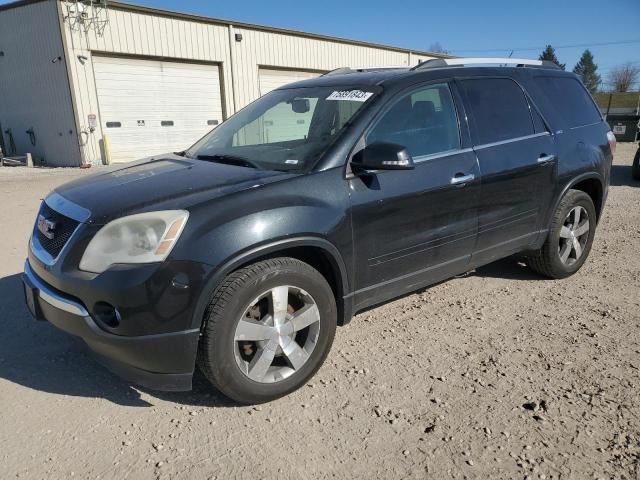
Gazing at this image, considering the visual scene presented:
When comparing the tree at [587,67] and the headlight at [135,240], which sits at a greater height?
the tree at [587,67]

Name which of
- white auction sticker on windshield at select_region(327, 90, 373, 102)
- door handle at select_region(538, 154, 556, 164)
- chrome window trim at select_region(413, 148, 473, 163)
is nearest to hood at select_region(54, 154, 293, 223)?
white auction sticker on windshield at select_region(327, 90, 373, 102)

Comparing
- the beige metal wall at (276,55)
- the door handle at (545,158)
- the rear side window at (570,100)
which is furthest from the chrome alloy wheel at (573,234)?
the beige metal wall at (276,55)

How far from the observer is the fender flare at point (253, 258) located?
2520 millimetres

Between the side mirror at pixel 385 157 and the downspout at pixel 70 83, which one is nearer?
the side mirror at pixel 385 157

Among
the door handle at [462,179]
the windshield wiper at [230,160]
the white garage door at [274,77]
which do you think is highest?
the white garage door at [274,77]

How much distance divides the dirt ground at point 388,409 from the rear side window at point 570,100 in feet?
5.51

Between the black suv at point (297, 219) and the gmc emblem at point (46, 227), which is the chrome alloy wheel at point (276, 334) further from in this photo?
the gmc emblem at point (46, 227)

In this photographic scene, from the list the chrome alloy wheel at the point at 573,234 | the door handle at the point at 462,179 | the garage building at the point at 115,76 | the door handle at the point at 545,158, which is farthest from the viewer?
the garage building at the point at 115,76

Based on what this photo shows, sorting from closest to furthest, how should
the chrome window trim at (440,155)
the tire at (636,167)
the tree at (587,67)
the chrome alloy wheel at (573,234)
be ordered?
the chrome window trim at (440,155), the chrome alloy wheel at (573,234), the tire at (636,167), the tree at (587,67)

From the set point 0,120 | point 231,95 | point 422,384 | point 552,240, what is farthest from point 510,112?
point 0,120

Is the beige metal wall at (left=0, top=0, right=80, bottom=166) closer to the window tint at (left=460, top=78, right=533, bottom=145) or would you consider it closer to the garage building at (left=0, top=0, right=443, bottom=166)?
the garage building at (left=0, top=0, right=443, bottom=166)

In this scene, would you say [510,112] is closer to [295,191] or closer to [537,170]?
[537,170]

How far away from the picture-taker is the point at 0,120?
18062 millimetres

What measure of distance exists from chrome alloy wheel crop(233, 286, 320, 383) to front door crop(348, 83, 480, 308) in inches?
16.6
